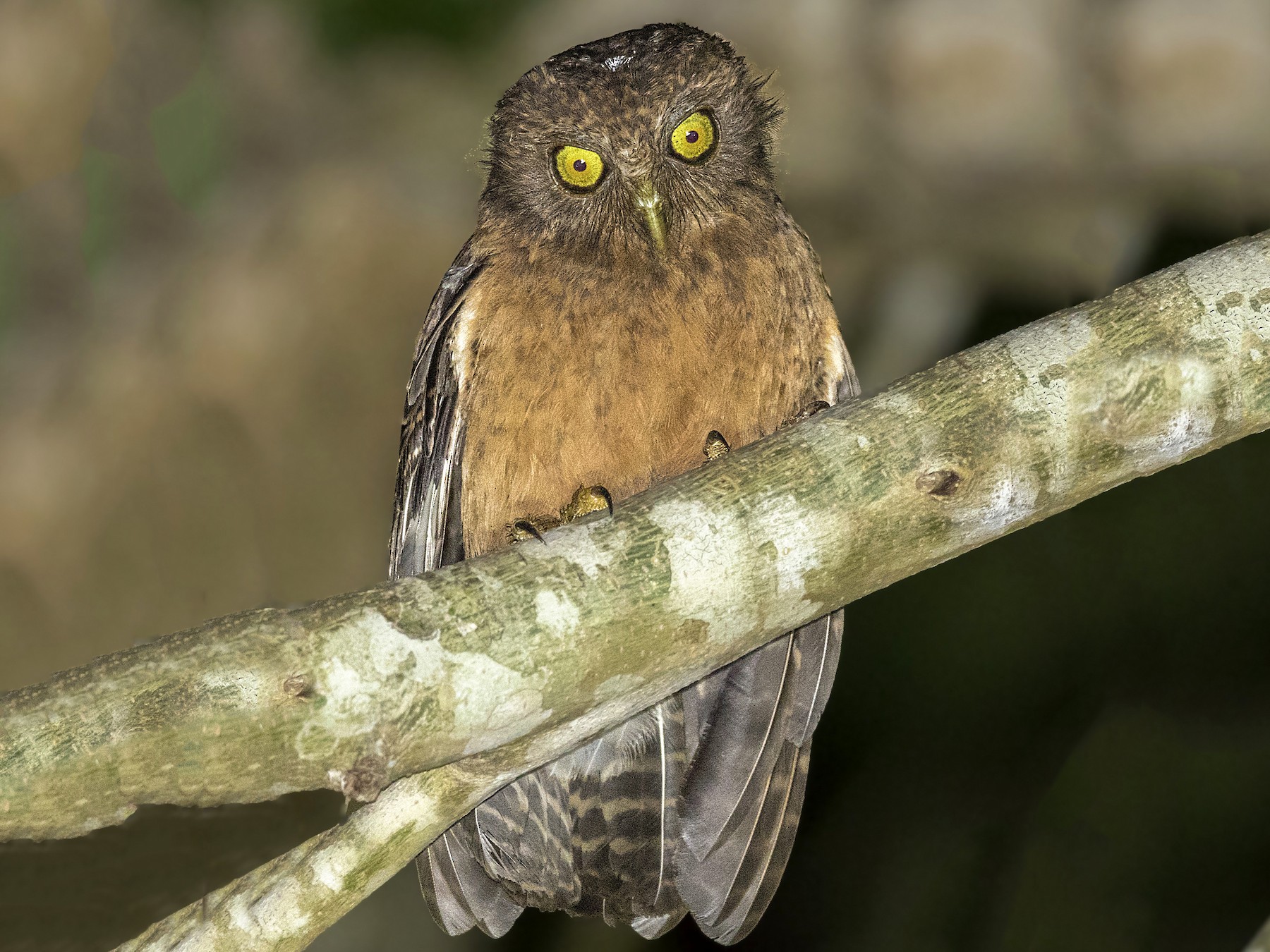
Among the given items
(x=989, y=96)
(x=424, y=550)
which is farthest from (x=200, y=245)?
(x=989, y=96)

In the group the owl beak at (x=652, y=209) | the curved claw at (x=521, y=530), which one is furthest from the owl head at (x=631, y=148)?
the curved claw at (x=521, y=530)

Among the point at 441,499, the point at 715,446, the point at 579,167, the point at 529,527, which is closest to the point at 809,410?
A: the point at 715,446

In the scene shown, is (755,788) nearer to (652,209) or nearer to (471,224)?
(652,209)

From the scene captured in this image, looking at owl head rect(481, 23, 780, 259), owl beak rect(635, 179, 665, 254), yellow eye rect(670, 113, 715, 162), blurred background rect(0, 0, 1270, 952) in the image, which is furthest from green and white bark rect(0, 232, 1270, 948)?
blurred background rect(0, 0, 1270, 952)

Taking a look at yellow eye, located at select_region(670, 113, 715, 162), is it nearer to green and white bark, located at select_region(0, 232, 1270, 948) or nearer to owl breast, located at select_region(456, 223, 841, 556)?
owl breast, located at select_region(456, 223, 841, 556)

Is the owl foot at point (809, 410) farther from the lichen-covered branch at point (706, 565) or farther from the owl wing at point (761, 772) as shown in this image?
the lichen-covered branch at point (706, 565)

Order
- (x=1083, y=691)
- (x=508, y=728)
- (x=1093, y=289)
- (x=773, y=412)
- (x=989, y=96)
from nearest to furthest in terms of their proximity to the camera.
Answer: (x=508, y=728), (x=773, y=412), (x=1083, y=691), (x=1093, y=289), (x=989, y=96)

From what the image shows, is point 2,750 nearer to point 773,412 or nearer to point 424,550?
point 424,550
